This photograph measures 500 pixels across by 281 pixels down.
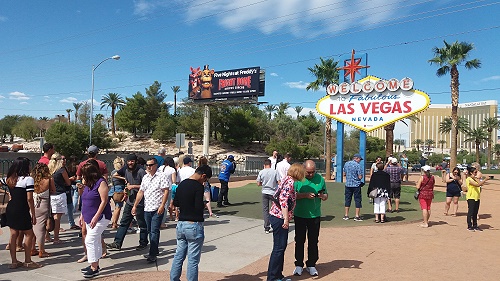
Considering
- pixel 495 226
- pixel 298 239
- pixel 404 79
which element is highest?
pixel 404 79

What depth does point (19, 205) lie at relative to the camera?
18.6ft

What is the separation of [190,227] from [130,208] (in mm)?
2770

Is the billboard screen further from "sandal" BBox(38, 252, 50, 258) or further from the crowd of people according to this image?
"sandal" BBox(38, 252, 50, 258)

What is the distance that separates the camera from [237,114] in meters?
63.4

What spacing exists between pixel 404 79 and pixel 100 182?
16.2 metres

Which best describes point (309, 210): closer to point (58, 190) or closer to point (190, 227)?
point (190, 227)

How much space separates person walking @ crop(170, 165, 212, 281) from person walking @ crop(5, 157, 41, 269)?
2.50m

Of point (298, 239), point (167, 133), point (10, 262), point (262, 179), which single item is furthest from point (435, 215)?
point (167, 133)

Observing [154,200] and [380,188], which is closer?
[154,200]

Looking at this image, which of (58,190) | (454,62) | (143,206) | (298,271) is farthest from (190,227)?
(454,62)

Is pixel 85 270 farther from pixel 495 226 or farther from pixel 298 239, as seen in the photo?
pixel 495 226

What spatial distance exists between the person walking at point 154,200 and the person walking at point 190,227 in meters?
1.42

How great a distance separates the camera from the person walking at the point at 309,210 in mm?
5613

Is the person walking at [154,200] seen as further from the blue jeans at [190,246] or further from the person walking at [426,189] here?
the person walking at [426,189]
